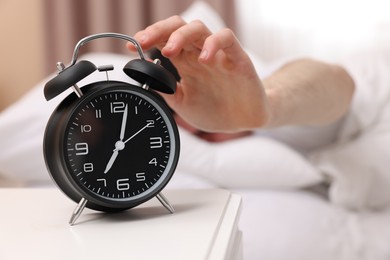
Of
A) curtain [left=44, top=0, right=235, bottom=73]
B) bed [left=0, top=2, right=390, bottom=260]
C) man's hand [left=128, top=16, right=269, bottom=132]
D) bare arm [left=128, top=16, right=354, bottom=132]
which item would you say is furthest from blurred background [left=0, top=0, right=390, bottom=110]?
man's hand [left=128, top=16, right=269, bottom=132]

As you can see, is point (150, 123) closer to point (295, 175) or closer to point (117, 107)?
point (117, 107)

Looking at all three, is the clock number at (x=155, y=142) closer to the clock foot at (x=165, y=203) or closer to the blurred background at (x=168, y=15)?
the clock foot at (x=165, y=203)

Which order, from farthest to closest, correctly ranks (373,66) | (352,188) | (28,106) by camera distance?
1. (373,66)
2. (28,106)
3. (352,188)

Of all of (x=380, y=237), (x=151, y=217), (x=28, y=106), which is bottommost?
(x=380, y=237)

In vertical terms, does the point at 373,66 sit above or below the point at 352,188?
above

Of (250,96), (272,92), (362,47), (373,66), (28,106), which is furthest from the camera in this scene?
(362,47)

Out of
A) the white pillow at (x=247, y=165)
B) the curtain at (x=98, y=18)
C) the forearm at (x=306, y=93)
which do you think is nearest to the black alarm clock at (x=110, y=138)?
the forearm at (x=306, y=93)

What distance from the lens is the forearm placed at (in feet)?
4.00

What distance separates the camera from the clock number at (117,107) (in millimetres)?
862

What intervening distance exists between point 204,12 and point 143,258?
198cm

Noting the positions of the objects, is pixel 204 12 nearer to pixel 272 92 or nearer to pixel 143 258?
pixel 272 92

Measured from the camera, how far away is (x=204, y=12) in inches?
101

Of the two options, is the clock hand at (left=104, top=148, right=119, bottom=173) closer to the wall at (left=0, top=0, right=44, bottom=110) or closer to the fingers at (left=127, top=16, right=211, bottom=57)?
the fingers at (left=127, top=16, right=211, bottom=57)

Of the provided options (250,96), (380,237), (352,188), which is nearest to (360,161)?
(352,188)
